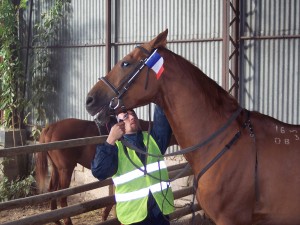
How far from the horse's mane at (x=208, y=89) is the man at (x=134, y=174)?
1.59 feet

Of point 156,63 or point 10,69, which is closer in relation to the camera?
point 156,63

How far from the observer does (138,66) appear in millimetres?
3117

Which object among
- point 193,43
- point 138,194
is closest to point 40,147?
point 138,194

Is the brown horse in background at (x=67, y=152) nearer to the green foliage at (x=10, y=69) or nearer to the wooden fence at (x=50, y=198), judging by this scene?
the wooden fence at (x=50, y=198)

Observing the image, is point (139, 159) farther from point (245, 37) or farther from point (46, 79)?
point (46, 79)

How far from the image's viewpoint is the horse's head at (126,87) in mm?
3096

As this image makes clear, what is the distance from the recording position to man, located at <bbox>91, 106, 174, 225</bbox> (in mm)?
3148

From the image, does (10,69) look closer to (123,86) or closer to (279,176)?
(123,86)

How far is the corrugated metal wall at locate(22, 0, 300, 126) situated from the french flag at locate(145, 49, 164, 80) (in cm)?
367

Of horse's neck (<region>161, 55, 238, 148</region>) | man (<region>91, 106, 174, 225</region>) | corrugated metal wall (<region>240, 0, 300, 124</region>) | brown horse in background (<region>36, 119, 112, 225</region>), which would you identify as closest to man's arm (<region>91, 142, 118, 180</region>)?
man (<region>91, 106, 174, 225</region>)

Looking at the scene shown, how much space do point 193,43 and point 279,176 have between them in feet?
14.5

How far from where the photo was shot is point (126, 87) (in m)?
3.10

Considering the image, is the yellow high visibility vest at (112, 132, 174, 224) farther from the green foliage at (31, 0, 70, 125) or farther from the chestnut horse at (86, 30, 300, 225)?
the green foliage at (31, 0, 70, 125)

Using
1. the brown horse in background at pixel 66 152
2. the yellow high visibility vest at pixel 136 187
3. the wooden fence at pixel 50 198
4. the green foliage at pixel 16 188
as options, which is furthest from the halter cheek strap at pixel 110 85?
the green foliage at pixel 16 188
